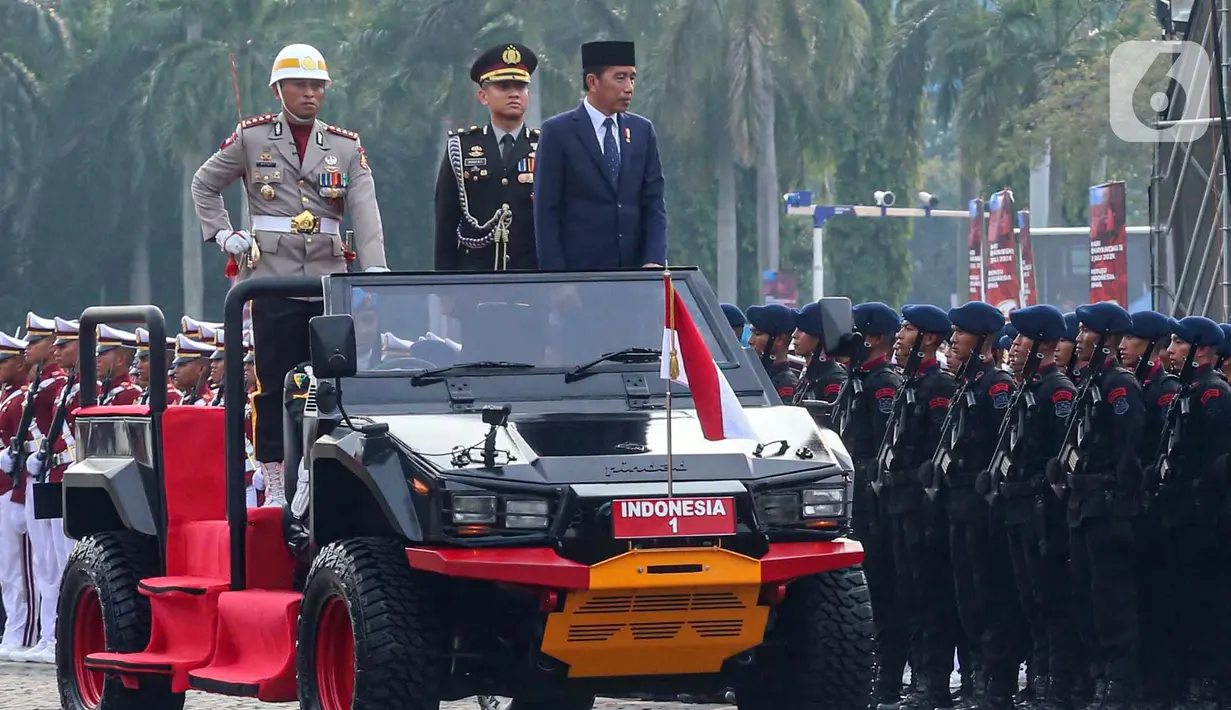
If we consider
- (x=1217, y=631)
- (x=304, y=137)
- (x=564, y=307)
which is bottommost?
(x=1217, y=631)

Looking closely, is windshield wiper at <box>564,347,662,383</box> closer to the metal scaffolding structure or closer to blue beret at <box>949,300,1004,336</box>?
blue beret at <box>949,300,1004,336</box>

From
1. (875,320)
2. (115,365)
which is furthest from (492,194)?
(115,365)

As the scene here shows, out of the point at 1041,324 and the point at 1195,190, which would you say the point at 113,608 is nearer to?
the point at 1041,324

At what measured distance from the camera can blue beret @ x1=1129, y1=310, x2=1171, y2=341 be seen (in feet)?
38.4

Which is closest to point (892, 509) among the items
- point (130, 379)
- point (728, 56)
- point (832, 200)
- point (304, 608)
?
point (304, 608)

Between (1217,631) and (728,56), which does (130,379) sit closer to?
(1217,631)

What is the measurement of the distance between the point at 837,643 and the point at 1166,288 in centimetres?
968

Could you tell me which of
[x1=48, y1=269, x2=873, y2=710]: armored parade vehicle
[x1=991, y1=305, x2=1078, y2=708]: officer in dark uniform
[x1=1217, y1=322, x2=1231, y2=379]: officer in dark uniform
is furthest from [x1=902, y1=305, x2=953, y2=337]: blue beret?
[x1=48, y1=269, x2=873, y2=710]: armored parade vehicle

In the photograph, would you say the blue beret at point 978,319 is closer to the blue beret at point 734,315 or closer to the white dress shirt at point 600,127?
the blue beret at point 734,315

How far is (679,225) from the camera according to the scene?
56.8 meters

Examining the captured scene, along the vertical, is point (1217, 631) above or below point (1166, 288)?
below

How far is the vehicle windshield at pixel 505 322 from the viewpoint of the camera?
30.0 feet

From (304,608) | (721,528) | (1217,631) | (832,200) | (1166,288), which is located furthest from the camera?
(832,200)

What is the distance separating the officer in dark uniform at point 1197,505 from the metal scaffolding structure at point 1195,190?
11.1 feet
